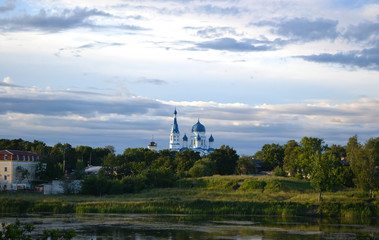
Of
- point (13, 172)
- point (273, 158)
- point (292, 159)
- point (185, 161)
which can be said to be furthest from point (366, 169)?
point (13, 172)

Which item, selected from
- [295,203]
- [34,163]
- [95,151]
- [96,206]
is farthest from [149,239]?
[95,151]

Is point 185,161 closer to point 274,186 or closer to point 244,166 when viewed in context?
point 244,166

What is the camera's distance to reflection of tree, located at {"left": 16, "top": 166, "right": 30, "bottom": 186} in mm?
81713

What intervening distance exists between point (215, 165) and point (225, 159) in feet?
14.8

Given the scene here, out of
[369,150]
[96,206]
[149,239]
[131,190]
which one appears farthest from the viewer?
[131,190]

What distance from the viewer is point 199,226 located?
1831 inches

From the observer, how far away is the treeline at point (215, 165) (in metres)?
65.4

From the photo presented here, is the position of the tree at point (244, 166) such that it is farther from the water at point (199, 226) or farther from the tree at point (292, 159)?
the water at point (199, 226)

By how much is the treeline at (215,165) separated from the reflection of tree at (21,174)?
268 cm

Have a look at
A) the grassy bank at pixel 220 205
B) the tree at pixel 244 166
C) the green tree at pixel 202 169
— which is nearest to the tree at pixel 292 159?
the tree at pixel 244 166

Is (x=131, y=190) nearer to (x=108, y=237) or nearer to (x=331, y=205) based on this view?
(x=331, y=205)

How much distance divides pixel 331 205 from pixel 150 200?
21.7m

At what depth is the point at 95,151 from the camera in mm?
134125

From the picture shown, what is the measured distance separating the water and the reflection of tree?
31488 millimetres
